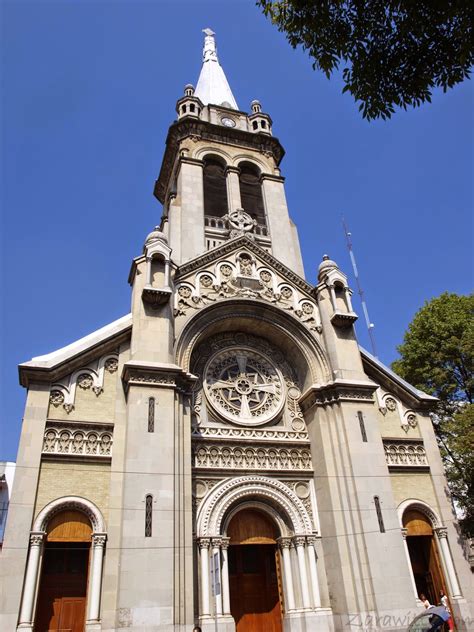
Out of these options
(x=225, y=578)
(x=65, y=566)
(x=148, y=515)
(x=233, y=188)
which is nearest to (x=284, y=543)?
(x=225, y=578)

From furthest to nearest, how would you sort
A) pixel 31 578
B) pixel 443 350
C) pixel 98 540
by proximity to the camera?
pixel 443 350, pixel 98 540, pixel 31 578

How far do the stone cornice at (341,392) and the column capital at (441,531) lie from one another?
567cm

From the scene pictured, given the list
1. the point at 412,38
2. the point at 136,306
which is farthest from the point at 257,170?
the point at 412,38

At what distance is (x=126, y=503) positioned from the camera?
14.9 m

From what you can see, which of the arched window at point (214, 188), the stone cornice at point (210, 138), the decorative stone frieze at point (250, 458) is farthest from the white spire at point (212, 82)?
the decorative stone frieze at point (250, 458)

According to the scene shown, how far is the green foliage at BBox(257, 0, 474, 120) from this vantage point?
9134 millimetres

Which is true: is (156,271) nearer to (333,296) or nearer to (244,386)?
(244,386)

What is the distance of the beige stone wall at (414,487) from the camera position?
64.6 ft

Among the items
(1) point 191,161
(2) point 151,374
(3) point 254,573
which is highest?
(1) point 191,161

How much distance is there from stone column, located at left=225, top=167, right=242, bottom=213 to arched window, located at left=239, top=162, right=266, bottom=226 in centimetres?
119

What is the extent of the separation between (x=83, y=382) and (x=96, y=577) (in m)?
6.44

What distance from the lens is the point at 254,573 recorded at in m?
18.3

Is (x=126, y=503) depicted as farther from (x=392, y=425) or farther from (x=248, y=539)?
(x=392, y=425)

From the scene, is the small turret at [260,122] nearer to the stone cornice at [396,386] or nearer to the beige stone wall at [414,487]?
the stone cornice at [396,386]
